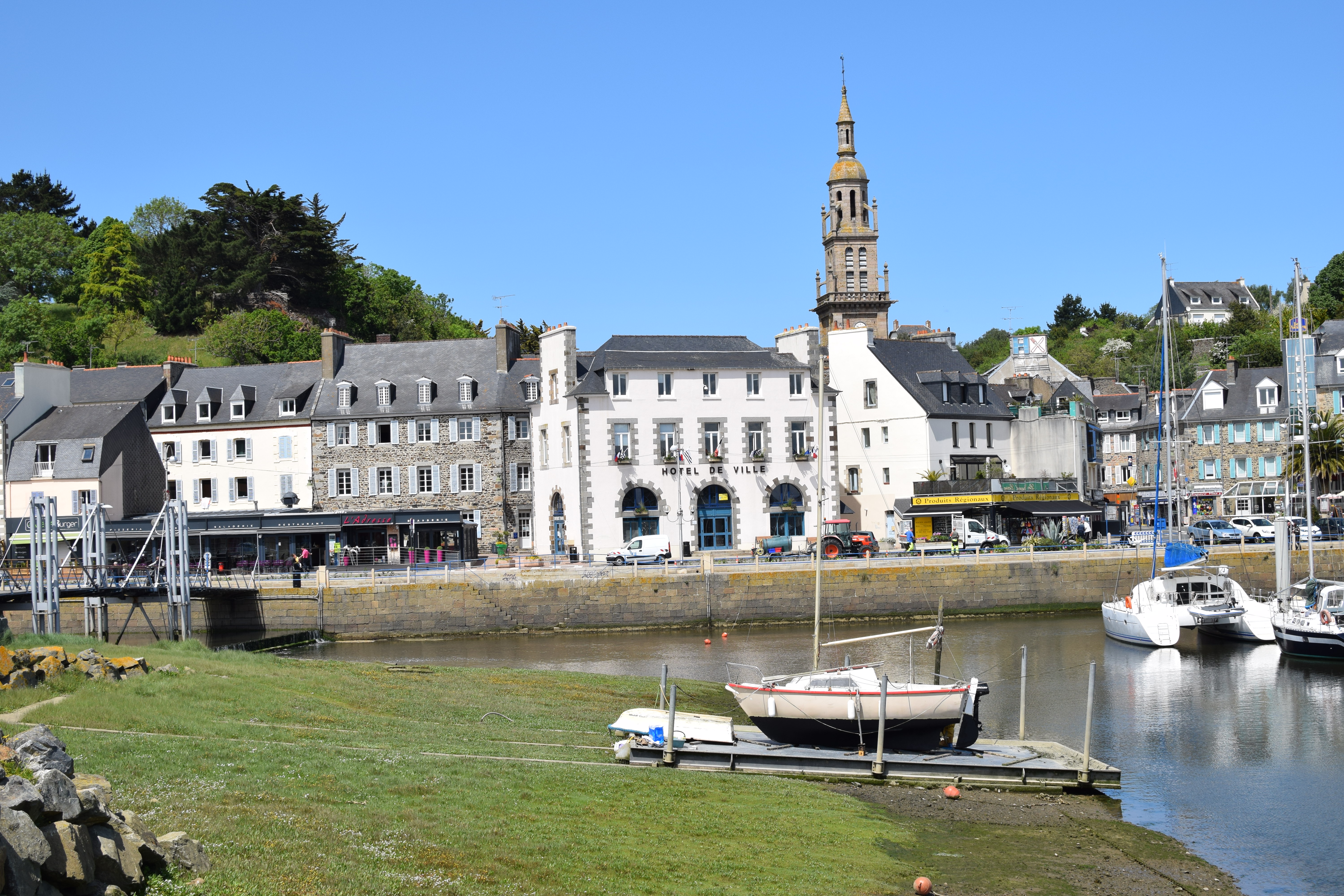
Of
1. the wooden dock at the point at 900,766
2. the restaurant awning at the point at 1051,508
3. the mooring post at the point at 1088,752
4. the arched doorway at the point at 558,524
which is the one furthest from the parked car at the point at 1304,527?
the arched doorway at the point at 558,524

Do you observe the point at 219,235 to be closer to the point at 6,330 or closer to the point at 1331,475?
the point at 6,330

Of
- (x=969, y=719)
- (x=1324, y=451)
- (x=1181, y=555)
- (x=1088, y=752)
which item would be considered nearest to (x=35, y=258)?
(x=1181, y=555)

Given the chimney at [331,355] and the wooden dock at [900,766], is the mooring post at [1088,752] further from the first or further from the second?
the chimney at [331,355]

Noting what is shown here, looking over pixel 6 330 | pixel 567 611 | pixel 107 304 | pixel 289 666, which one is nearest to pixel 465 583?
pixel 567 611

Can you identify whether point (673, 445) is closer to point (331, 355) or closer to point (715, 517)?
point (715, 517)

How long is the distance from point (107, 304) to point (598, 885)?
88177 mm

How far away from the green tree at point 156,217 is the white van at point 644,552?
224 ft

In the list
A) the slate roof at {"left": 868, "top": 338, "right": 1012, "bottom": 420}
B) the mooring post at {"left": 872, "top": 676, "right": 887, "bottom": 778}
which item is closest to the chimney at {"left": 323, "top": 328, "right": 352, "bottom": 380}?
the slate roof at {"left": 868, "top": 338, "right": 1012, "bottom": 420}

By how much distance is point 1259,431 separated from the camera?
2859 inches

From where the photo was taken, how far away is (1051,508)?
185ft

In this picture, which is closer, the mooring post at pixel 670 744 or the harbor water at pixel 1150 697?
the harbor water at pixel 1150 697

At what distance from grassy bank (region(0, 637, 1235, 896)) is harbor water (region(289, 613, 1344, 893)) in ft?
5.45

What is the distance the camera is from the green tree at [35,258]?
94250 mm

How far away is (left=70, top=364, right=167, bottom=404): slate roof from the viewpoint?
61.8 meters
